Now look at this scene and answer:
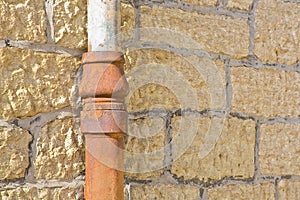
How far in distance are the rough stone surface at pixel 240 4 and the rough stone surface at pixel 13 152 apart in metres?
1.18

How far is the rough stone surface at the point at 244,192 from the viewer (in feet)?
9.27

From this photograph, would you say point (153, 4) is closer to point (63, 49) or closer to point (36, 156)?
point (63, 49)

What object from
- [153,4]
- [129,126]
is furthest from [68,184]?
[153,4]

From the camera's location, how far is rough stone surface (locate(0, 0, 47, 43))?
2.35 m

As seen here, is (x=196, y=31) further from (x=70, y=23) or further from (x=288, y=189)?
(x=288, y=189)

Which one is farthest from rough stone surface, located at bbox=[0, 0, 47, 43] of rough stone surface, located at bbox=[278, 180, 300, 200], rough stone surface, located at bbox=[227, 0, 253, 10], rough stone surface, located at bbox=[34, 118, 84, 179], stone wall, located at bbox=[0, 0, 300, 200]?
rough stone surface, located at bbox=[278, 180, 300, 200]

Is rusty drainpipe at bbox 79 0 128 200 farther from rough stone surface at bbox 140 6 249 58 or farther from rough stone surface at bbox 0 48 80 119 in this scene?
rough stone surface at bbox 140 6 249 58

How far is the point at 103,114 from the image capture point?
233 cm

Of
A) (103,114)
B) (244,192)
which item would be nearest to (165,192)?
(244,192)

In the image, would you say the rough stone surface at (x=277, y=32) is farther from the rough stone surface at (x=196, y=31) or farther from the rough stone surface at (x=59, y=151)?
the rough stone surface at (x=59, y=151)

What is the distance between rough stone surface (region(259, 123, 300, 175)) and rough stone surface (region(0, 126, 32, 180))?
118cm

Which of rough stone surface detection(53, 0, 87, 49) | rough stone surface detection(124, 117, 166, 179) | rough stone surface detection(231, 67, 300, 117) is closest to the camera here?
rough stone surface detection(53, 0, 87, 49)

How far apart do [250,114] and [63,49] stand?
0.99 metres

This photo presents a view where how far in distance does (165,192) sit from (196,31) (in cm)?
74
